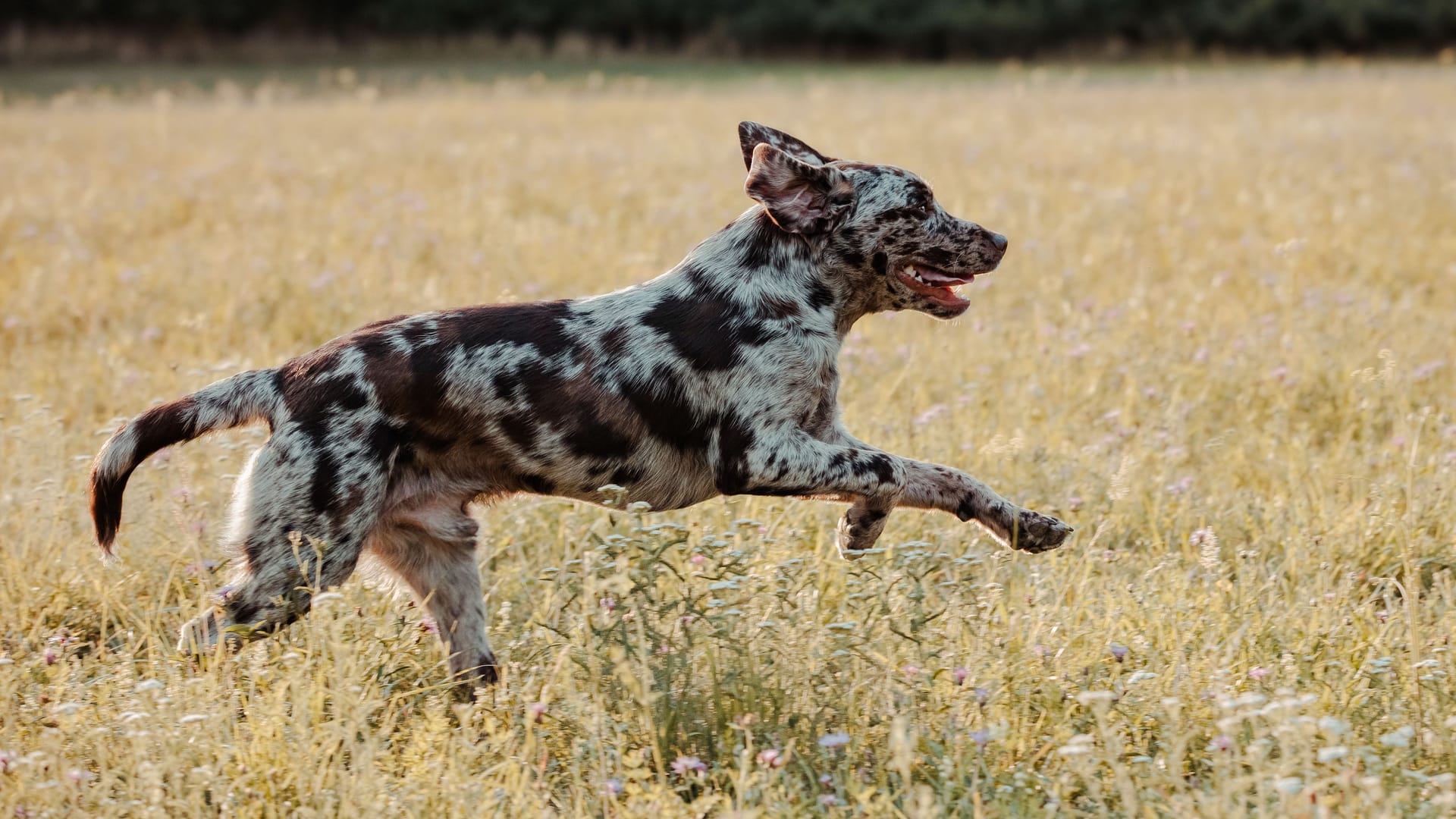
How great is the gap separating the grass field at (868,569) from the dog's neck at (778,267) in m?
0.77

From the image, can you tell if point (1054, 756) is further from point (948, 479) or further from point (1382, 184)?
Answer: point (1382, 184)

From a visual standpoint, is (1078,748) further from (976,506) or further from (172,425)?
(172,425)

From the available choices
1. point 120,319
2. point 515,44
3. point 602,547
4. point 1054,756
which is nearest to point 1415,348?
point 1054,756

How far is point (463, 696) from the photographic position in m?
3.79

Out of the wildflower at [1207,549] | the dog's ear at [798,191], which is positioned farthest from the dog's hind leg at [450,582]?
the wildflower at [1207,549]

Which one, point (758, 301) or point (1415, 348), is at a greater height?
point (758, 301)

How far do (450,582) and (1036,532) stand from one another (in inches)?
64.7

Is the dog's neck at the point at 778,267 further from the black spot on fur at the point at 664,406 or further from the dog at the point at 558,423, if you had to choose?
the black spot on fur at the point at 664,406

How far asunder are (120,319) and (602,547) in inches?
206

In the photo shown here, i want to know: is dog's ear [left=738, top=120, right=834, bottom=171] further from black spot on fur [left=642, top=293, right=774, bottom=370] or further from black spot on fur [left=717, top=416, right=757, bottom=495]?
black spot on fur [left=717, top=416, right=757, bottom=495]

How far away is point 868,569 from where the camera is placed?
3.65 m

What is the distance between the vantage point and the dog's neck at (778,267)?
4.06 m

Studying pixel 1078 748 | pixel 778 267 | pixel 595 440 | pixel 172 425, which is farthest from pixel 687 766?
pixel 172 425

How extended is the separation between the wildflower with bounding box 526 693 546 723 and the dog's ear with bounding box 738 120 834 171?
186 cm
